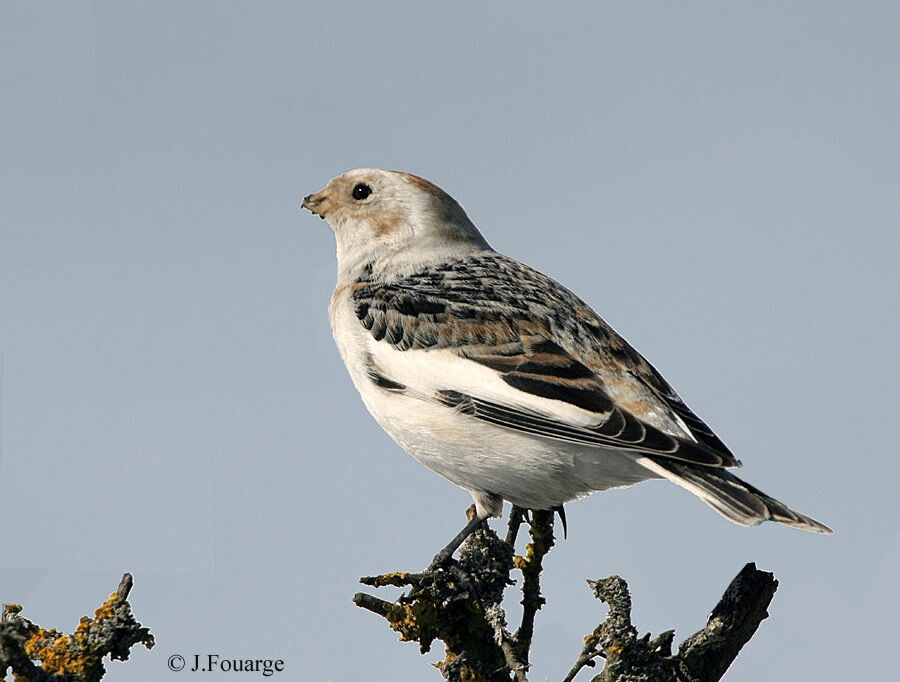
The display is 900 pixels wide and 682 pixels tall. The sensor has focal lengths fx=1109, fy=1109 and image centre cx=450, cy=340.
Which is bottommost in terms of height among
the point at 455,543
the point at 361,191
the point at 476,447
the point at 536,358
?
the point at 455,543

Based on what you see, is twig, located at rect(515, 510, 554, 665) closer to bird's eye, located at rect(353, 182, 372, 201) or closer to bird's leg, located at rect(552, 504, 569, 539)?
bird's leg, located at rect(552, 504, 569, 539)

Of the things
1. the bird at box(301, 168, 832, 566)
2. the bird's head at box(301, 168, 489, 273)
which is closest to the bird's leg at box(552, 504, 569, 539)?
the bird at box(301, 168, 832, 566)

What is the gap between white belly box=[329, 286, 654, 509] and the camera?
22.7 ft

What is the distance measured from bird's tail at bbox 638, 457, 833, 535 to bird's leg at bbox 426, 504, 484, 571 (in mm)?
1307

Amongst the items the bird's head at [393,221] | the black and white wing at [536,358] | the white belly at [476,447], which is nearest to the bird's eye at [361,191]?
the bird's head at [393,221]

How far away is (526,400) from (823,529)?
1900 millimetres

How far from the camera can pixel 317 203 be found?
32.1 ft

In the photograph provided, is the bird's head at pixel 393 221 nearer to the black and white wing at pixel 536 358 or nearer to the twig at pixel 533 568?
the black and white wing at pixel 536 358

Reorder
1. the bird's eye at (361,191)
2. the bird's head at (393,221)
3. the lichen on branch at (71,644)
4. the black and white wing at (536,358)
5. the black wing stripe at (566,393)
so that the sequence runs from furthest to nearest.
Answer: the bird's eye at (361,191), the bird's head at (393,221), the black wing stripe at (566,393), the black and white wing at (536,358), the lichen on branch at (71,644)

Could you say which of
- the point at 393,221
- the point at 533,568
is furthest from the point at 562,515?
the point at 393,221

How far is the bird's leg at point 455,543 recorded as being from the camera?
23.2 feet

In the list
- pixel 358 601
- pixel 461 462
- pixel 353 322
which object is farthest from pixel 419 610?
pixel 353 322

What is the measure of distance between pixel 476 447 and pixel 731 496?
5.35 feet

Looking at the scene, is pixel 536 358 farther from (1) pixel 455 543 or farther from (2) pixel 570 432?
(1) pixel 455 543
